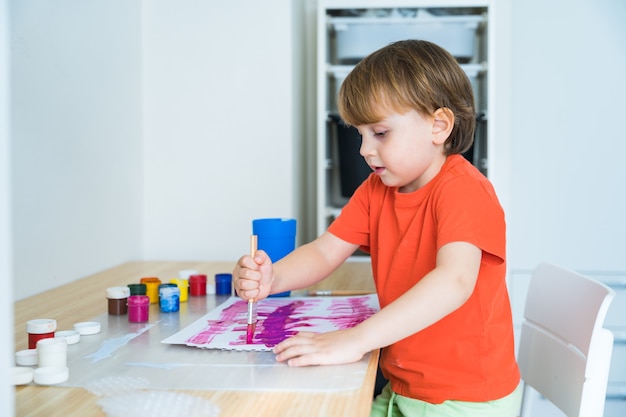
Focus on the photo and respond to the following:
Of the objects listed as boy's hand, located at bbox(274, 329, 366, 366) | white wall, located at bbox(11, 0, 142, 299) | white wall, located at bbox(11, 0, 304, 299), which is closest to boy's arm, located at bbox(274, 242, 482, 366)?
boy's hand, located at bbox(274, 329, 366, 366)

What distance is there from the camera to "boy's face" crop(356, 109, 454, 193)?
0.93 meters

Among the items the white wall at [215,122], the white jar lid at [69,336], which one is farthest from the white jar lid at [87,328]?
the white wall at [215,122]

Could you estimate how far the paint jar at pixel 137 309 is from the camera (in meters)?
0.97

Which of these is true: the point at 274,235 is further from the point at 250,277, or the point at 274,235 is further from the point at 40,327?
the point at 40,327

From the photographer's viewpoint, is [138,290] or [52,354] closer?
[52,354]

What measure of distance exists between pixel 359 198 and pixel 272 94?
2.24ft

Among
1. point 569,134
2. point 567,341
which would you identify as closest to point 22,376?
point 567,341

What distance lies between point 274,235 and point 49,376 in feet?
1.86

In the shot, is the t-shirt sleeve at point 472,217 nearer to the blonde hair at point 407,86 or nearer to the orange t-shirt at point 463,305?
the orange t-shirt at point 463,305

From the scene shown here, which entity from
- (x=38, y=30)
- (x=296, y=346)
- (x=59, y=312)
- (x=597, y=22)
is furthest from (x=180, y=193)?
(x=597, y=22)

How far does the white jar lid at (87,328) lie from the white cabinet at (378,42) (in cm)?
97

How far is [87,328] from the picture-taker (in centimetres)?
89

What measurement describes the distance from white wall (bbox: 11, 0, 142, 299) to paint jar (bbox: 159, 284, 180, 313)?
0.30m

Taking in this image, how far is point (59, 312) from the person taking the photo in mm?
1056
